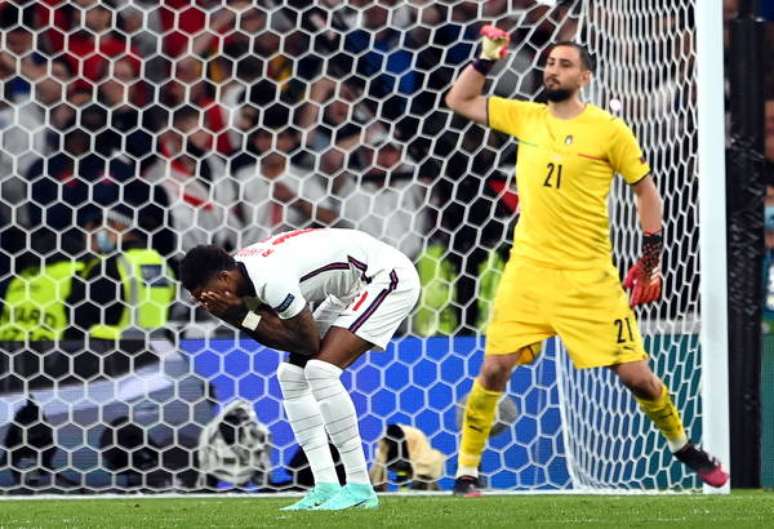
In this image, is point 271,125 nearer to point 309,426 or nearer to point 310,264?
point 310,264

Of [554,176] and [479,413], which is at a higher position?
[554,176]

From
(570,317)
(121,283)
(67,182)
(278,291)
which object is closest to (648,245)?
(570,317)

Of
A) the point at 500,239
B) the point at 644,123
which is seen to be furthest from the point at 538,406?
the point at 644,123

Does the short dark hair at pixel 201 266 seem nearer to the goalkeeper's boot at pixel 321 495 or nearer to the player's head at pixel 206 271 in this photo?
the player's head at pixel 206 271

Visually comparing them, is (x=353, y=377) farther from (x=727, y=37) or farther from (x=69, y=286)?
(x=727, y=37)

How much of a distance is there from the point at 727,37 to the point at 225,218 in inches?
81.7

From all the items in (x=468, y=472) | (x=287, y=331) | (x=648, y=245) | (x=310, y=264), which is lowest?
(x=468, y=472)

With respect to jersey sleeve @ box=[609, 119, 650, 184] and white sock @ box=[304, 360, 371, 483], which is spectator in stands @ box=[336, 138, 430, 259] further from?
white sock @ box=[304, 360, 371, 483]

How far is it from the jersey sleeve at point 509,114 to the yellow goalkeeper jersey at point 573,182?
0.33ft

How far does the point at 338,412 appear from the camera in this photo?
5.07 meters

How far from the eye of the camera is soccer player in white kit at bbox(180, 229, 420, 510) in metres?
4.79

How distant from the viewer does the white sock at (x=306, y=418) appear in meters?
5.14

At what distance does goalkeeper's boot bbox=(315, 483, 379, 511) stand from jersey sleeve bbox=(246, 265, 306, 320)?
0.58 metres

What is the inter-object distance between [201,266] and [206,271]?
0.06 feet
